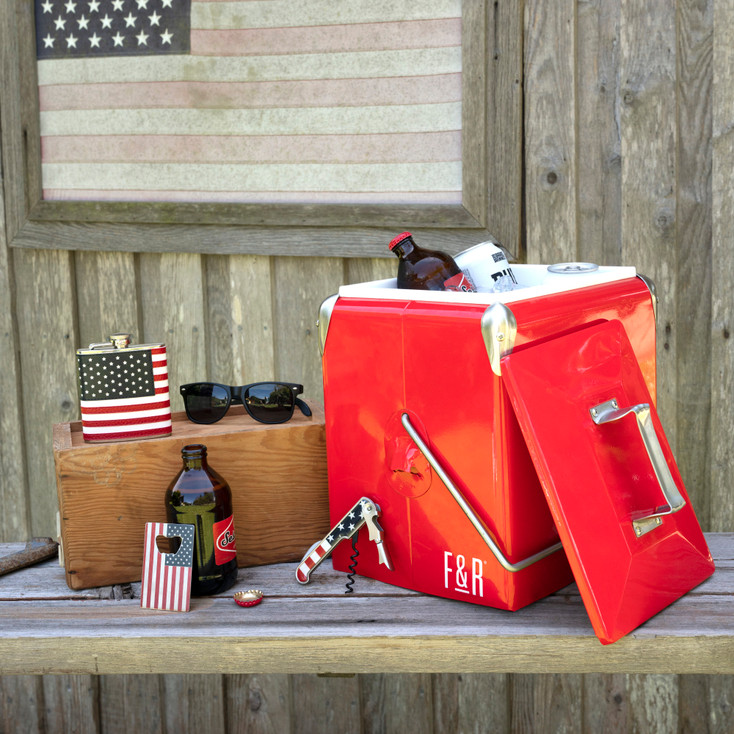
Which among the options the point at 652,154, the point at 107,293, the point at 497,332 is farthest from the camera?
the point at 107,293

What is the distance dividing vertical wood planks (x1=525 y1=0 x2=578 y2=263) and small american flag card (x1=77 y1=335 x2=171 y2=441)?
3.27 feet

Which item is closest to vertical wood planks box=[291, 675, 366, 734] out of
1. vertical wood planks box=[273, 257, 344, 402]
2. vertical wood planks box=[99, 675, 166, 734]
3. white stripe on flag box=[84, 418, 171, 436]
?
vertical wood planks box=[99, 675, 166, 734]

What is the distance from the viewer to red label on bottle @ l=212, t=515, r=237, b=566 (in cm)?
132

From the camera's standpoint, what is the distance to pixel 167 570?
1.30 metres

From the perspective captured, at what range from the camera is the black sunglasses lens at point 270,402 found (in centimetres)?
145

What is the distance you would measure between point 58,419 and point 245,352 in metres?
0.54

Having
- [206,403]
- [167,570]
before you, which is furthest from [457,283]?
[167,570]

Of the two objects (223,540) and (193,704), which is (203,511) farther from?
(193,704)

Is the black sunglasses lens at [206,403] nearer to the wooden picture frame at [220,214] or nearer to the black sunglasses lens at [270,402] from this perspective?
the black sunglasses lens at [270,402]

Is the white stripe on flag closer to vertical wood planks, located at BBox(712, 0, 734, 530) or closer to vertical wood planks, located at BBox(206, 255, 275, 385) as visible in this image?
vertical wood planks, located at BBox(206, 255, 275, 385)

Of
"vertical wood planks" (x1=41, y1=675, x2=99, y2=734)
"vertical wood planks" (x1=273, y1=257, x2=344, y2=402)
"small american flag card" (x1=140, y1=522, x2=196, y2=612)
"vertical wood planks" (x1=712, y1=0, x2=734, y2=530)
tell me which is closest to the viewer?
"small american flag card" (x1=140, y1=522, x2=196, y2=612)

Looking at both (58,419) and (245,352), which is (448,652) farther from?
(58,419)

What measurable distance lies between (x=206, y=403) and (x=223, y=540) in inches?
10.1

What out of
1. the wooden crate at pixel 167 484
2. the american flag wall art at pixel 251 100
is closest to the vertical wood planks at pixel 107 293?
the american flag wall art at pixel 251 100
